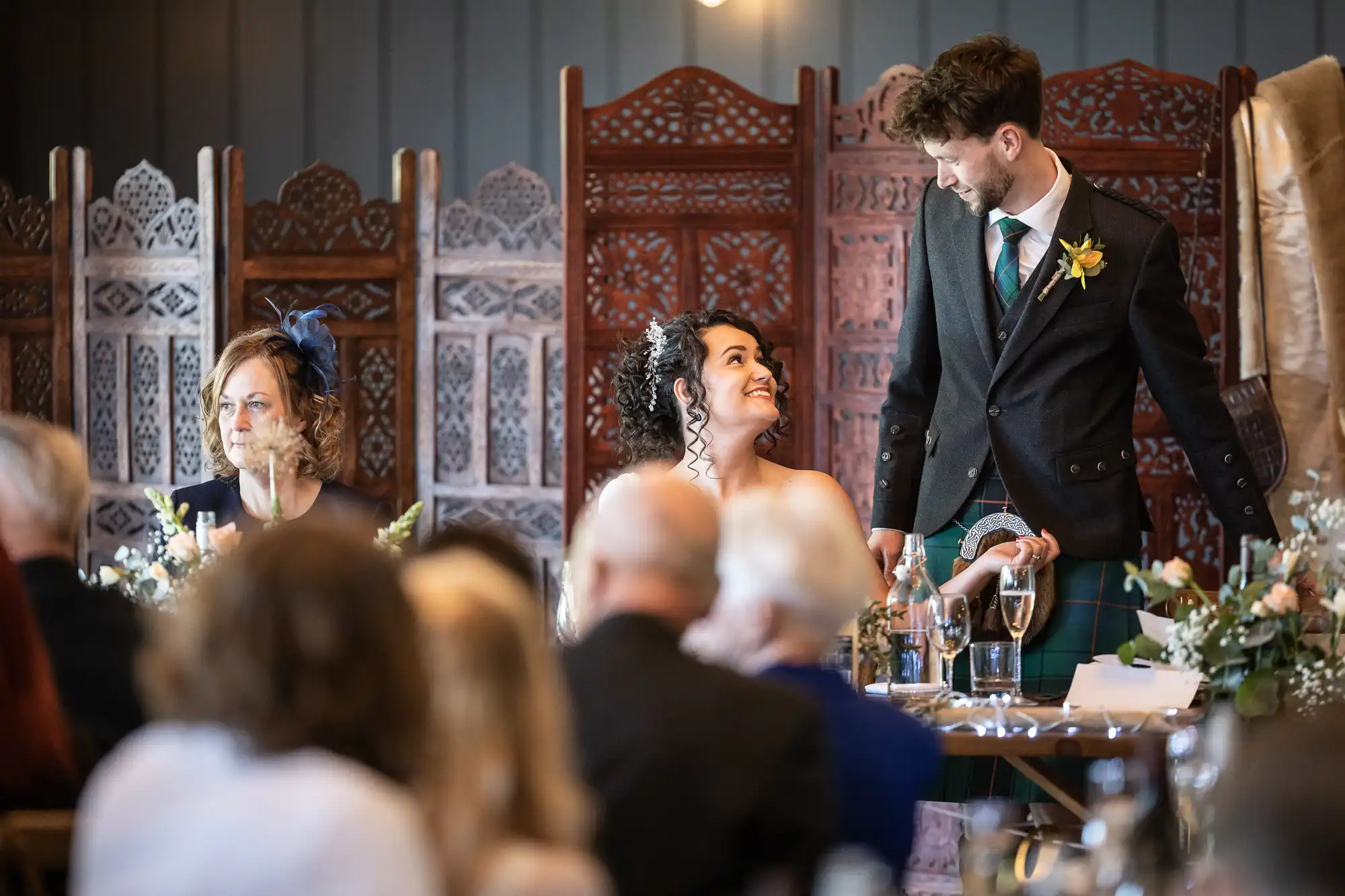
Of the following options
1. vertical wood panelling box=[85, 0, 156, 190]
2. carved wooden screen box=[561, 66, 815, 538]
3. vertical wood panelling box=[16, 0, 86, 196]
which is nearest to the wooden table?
carved wooden screen box=[561, 66, 815, 538]

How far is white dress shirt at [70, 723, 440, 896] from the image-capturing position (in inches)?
47.8

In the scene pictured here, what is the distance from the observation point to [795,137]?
200 inches

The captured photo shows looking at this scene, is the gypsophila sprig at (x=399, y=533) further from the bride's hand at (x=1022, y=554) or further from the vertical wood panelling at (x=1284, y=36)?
the vertical wood panelling at (x=1284, y=36)

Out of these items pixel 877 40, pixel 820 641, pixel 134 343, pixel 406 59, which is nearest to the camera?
pixel 820 641

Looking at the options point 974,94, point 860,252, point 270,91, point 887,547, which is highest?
point 270,91

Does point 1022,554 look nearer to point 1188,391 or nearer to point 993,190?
point 1188,391

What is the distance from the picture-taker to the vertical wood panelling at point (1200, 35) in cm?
648

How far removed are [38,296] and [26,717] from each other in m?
4.29

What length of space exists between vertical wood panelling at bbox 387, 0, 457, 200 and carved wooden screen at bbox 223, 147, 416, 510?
4.83 feet

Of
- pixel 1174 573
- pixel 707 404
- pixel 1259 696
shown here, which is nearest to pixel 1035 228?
pixel 707 404

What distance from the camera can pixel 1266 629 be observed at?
8.32 feet

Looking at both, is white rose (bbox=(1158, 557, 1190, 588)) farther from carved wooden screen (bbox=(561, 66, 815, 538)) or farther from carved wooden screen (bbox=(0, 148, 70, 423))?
carved wooden screen (bbox=(0, 148, 70, 423))

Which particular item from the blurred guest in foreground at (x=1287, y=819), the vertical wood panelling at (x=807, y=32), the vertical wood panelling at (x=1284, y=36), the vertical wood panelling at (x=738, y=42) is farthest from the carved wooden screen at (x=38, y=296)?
the blurred guest in foreground at (x=1287, y=819)

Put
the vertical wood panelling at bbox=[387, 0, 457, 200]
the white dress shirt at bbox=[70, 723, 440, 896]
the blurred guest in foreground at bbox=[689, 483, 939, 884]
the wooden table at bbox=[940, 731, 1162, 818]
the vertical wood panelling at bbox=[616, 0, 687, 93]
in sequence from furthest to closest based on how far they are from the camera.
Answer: the vertical wood panelling at bbox=[387, 0, 457, 200]
the vertical wood panelling at bbox=[616, 0, 687, 93]
the wooden table at bbox=[940, 731, 1162, 818]
the blurred guest in foreground at bbox=[689, 483, 939, 884]
the white dress shirt at bbox=[70, 723, 440, 896]
